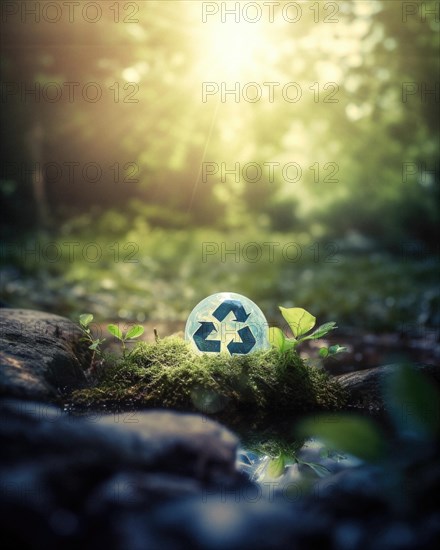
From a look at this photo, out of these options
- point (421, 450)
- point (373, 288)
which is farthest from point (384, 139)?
point (421, 450)

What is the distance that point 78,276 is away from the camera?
1009 cm

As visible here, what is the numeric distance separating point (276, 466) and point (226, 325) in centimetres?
104

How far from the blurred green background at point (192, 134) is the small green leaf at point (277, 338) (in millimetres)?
4851

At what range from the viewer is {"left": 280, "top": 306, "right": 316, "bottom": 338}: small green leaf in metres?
3.60

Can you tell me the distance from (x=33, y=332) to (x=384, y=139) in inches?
466

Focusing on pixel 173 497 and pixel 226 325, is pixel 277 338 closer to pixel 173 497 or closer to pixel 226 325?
pixel 226 325

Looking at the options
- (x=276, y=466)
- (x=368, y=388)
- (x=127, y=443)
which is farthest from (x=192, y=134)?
(x=127, y=443)

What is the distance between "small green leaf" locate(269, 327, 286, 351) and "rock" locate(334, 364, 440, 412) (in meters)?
0.49

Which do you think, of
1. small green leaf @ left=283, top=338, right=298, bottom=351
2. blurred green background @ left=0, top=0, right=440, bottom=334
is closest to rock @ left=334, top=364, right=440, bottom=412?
small green leaf @ left=283, top=338, right=298, bottom=351

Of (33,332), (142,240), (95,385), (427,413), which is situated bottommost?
(142,240)

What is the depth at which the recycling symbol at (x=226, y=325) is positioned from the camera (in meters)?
3.44

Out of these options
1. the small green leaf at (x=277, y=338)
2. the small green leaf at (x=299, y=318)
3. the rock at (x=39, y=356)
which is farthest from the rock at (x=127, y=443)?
the small green leaf at (x=299, y=318)

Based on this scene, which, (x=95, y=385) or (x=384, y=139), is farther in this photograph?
(x=384, y=139)

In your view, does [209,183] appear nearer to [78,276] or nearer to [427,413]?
[78,276]
